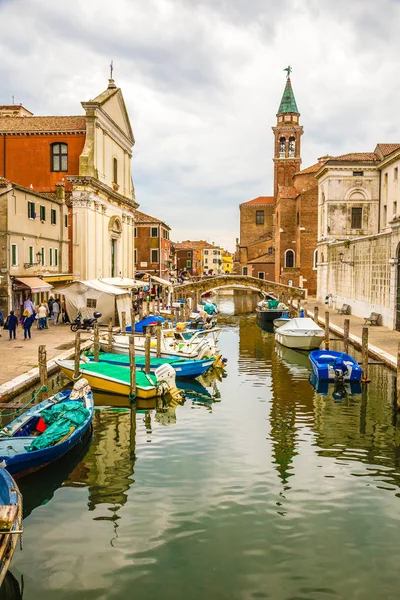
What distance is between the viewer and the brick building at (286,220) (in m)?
54.4

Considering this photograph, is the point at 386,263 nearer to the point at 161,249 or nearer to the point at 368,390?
the point at 368,390

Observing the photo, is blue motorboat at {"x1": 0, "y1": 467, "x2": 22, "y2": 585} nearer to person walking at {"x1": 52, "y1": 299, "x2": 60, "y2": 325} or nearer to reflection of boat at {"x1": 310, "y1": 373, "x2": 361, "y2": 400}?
reflection of boat at {"x1": 310, "y1": 373, "x2": 361, "y2": 400}

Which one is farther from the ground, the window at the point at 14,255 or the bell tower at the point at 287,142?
the bell tower at the point at 287,142

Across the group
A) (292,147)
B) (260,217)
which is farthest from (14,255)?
(260,217)

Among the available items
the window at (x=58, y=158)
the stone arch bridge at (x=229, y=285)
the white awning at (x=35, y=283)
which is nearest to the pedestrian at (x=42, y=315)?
the white awning at (x=35, y=283)

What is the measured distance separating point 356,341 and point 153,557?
17.5m

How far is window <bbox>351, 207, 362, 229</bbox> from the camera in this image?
43.1 metres

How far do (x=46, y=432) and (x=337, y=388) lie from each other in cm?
941

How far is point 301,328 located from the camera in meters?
25.0

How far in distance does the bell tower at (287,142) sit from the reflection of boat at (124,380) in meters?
59.2

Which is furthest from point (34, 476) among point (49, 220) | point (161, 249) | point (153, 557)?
point (161, 249)

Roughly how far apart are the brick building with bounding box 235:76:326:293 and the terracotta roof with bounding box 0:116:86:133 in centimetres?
2601

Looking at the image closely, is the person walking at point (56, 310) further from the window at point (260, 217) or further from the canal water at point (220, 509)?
the window at point (260, 217)

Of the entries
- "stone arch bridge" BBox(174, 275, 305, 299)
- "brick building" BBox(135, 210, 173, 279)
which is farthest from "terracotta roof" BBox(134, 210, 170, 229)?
"stone arch bridge" BBox(174, 275, 305, 299)
